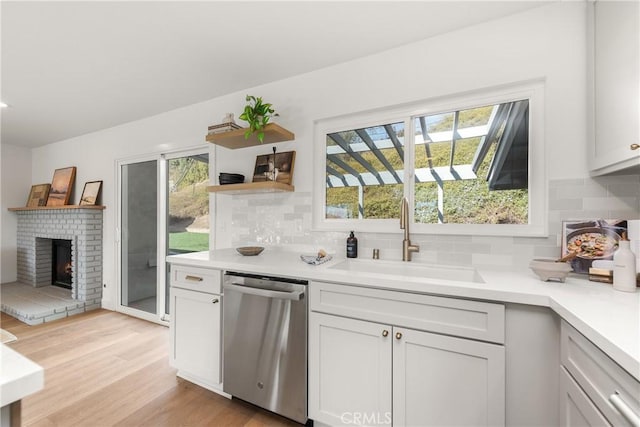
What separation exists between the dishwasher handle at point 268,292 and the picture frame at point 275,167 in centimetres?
93

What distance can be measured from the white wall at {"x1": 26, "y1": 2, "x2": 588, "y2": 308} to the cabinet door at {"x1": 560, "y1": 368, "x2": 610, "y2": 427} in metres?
1.09

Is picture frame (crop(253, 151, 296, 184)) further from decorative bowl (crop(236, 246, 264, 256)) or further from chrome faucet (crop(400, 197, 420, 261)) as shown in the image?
chrome faucet (crop(400, 197, 420, 261))

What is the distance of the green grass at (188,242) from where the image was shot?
3.05 m

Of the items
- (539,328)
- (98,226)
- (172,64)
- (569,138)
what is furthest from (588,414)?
(98,226)

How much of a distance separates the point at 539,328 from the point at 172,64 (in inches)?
114

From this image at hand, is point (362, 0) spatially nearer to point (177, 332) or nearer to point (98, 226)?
point (177, 332)

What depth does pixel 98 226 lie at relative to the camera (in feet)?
12.7

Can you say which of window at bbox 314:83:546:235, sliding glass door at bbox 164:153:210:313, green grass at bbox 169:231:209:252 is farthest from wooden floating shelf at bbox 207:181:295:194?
green grass at bbox 169:231:209:252

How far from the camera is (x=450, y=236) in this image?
6.03ft

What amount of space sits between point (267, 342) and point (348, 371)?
52 cm

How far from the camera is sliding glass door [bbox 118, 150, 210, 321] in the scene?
3.14 metres

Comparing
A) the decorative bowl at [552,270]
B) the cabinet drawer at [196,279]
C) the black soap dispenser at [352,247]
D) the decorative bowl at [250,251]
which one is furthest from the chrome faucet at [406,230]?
the cabinet drawer at [196,279]

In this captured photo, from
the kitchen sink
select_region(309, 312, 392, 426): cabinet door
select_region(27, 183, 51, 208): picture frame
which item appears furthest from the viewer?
select_region(27, 183, 51, 208): picture frame

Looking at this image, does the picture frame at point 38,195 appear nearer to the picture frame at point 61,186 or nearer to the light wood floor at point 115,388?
the picture frame at point 61,186
